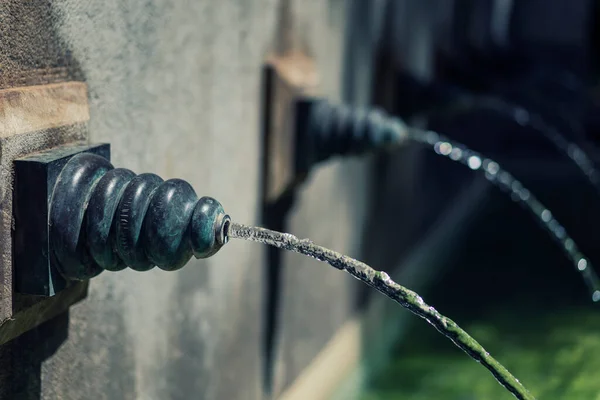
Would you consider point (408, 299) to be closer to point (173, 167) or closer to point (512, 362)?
point (173, 167)

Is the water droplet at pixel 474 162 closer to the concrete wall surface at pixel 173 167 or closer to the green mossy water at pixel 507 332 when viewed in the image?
the concrete wall surface at pixel 173 167

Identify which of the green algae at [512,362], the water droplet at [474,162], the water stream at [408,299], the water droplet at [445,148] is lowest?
the green algae at [512,362]

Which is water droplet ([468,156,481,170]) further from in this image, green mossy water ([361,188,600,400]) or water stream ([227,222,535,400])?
water stream ([227,222,535,400])

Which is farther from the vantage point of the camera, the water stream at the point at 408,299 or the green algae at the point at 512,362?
the green algae at the point at 512,362

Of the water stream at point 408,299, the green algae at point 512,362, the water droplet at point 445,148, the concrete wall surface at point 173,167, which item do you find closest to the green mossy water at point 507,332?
the green algae at point 512,362

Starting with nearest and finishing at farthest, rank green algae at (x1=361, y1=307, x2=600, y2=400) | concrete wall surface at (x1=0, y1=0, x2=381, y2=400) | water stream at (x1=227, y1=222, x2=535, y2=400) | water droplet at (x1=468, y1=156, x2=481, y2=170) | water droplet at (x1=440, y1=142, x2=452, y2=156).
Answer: water stream at (x1=227, y1=222, x2=535, y2=400)
concrete wall surface at (x1=0, y1=0, x2=381, y2=400)
water droplet at (x1=468, y1=156, x2=481, y2=170)
water droplet at (x1=440, y1=142, x2=452, y2=156)
green algae at (x1=361, y1=307, x2=600, y2=400)

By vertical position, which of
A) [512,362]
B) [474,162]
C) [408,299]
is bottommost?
→ [512,362]

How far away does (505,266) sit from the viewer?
688 cm

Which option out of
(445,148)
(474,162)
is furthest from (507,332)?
(474,162)

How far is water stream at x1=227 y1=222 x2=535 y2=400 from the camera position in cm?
164

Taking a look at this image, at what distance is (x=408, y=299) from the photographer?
5.47ft

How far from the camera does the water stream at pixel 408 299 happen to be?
164 centimetres

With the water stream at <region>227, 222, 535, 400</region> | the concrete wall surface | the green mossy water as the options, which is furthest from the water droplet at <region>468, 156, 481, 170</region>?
the water stream at <region>227, 222, 535, 400</region>

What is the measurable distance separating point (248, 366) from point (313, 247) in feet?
5.20
